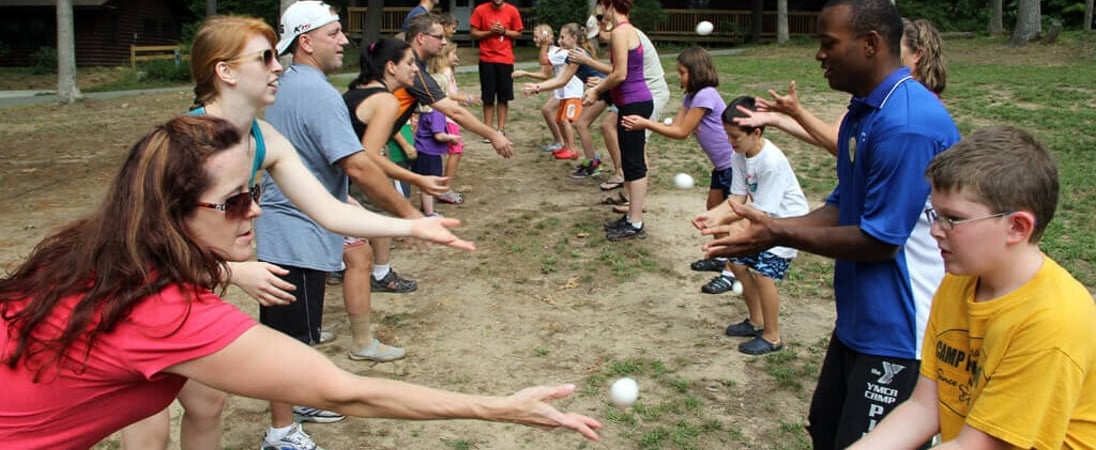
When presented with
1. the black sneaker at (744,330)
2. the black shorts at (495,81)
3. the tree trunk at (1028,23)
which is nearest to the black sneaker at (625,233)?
the black sneaker at (744,330)

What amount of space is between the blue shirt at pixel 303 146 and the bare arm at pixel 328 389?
2253mm

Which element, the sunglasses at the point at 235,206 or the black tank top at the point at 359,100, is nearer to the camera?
the sunglasses at the point at 235,206

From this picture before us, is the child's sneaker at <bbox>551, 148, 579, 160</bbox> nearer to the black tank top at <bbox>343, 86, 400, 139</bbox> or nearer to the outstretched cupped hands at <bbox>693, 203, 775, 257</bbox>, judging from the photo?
the black tank top at <bbox>343, 86, 400, 139</bbox>

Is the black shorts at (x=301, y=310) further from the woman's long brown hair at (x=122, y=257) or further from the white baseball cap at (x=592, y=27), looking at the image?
the white baseball cap at (x=592, y=27)

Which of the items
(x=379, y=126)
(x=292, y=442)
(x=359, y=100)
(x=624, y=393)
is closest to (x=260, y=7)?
(x=359, y=100)

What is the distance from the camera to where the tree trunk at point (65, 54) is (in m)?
18.9

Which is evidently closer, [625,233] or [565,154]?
[625,233]

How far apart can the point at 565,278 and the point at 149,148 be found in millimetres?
5291

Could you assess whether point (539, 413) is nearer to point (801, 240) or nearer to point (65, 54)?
point (801, 240)

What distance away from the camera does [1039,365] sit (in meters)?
2.01

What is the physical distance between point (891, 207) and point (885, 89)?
15.9 inches

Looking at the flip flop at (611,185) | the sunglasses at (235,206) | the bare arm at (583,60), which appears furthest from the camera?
the flip flop at (611,185)

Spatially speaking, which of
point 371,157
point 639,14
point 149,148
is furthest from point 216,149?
point 639,14

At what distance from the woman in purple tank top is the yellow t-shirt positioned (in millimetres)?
5959
